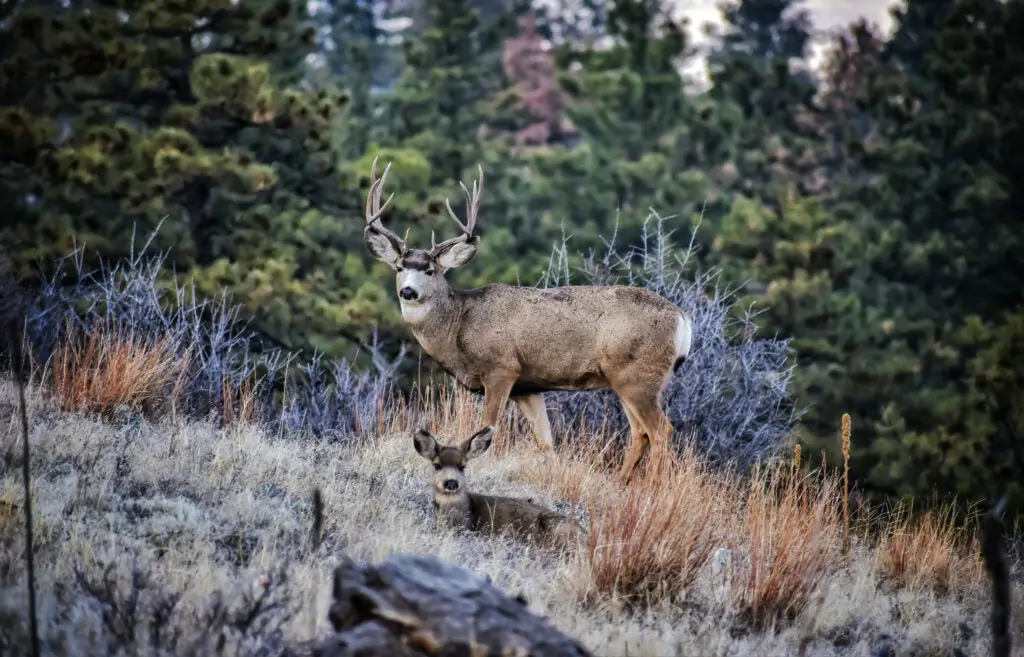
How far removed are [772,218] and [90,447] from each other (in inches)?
691

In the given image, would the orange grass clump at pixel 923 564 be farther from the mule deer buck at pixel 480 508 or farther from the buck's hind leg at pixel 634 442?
the mule deer buck at pixel 480 508

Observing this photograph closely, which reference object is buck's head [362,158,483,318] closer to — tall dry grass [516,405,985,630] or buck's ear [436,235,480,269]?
buck's ear [436,235,480,269]

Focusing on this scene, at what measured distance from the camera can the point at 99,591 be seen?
15.8 feet

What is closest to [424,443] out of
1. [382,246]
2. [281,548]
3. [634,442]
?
[281,548]

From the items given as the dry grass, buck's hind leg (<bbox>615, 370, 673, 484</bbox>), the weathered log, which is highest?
the weathered log

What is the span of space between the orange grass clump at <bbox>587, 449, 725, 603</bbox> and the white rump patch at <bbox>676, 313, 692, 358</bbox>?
3.04m

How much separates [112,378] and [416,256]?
237 centimetres

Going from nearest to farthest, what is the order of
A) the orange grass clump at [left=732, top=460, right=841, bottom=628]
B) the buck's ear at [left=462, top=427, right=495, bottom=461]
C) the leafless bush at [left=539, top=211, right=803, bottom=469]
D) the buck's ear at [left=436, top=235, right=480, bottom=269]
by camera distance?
1. the orange grass clump at [left=732, top=460, right=841, bottom=628]
2. the buck's ear at [left=462, top=427, right=495, bottom=461]
3. the buck's ear at [left=436, top=235, right=480, bottom=269]
4. the leafless bush at [left=539, top=211, right=803, bottom=469]

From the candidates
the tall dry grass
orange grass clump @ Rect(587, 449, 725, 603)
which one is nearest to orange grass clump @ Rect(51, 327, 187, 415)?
the tall dry grass

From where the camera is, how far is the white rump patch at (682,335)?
951 centimetres

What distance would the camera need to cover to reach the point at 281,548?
5.98m

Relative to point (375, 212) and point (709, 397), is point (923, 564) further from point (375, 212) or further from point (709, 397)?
point (375, 212)

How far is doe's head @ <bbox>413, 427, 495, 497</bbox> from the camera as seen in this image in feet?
22.9

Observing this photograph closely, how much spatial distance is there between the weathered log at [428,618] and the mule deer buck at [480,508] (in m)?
2.47
